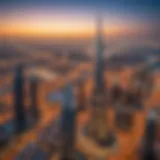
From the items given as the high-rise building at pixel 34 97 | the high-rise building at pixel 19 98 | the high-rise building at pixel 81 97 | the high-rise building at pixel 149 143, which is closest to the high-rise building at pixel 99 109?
the high-rise building at pixel 81 97

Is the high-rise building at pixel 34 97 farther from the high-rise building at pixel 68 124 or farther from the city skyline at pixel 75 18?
the city skyline at pixel 75 18

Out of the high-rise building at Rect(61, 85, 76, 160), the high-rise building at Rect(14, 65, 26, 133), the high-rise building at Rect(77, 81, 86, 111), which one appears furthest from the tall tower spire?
the high-rise building at Rect(14, 65, 26, 133)

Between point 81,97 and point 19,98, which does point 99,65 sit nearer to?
point 81,97

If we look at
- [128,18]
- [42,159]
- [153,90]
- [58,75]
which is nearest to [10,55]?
[58,75]

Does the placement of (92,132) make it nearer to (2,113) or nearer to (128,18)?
(2,113)

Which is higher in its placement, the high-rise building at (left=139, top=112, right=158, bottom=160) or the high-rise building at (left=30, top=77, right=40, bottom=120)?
the high-rise building at (left=30, top=77, right=40, bottom=120)

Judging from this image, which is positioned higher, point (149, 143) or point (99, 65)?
point (99, 65)

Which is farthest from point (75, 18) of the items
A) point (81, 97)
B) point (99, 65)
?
point (81, 97)

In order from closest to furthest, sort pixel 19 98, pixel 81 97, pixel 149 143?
pixel 149 143
pixel 81 97
pixel 19 98

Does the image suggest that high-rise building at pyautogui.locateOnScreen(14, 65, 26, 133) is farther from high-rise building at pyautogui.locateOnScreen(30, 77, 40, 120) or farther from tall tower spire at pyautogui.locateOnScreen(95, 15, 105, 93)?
tall tower spire at pyautogui.locateOnScreen(95, 15, 105, 93)
